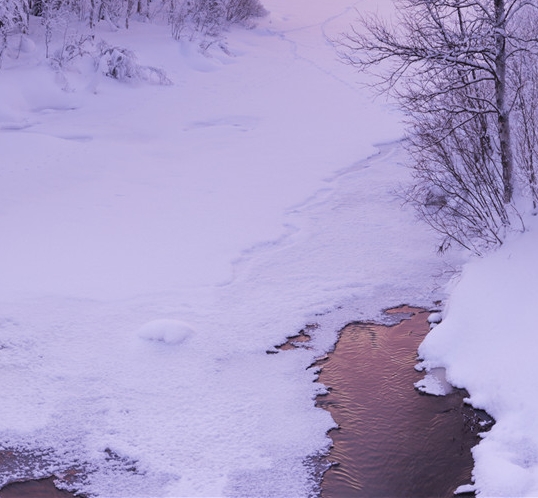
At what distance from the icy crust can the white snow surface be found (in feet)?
0.49

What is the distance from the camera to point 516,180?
9.89 meters

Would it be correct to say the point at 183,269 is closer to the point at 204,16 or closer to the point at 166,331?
the point at 166,331

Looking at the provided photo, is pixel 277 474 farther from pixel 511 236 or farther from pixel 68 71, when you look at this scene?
pixel 68 71

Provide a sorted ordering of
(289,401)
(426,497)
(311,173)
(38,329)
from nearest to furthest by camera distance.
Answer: (426,497) → (289,401) → (38,329) → (311,173)

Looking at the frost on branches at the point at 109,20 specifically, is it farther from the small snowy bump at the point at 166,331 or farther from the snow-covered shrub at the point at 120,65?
the small snowy bump at the point at 166,331

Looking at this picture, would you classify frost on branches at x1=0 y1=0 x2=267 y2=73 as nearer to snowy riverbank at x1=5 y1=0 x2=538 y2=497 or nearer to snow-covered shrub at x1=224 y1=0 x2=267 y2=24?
snow-covered shrub at x1=224 y1=0 x2=267 y2=24

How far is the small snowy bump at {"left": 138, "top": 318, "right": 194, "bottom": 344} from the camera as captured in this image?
26.7 feet

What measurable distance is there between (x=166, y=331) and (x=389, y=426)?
2.96m

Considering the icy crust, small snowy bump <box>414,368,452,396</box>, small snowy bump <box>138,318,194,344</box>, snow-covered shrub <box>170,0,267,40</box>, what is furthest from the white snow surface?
snow-covered shrub <box>170,0,267,40</box>

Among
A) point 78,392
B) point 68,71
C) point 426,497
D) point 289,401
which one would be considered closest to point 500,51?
point 289,401

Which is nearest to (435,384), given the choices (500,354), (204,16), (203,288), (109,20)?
(500,354)

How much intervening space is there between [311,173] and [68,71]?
28.6 feet

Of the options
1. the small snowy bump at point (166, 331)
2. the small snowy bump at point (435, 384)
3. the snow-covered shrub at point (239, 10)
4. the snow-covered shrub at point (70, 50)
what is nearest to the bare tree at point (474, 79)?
the small snowy bump at point (435, 384)

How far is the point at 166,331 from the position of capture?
26.9ft
